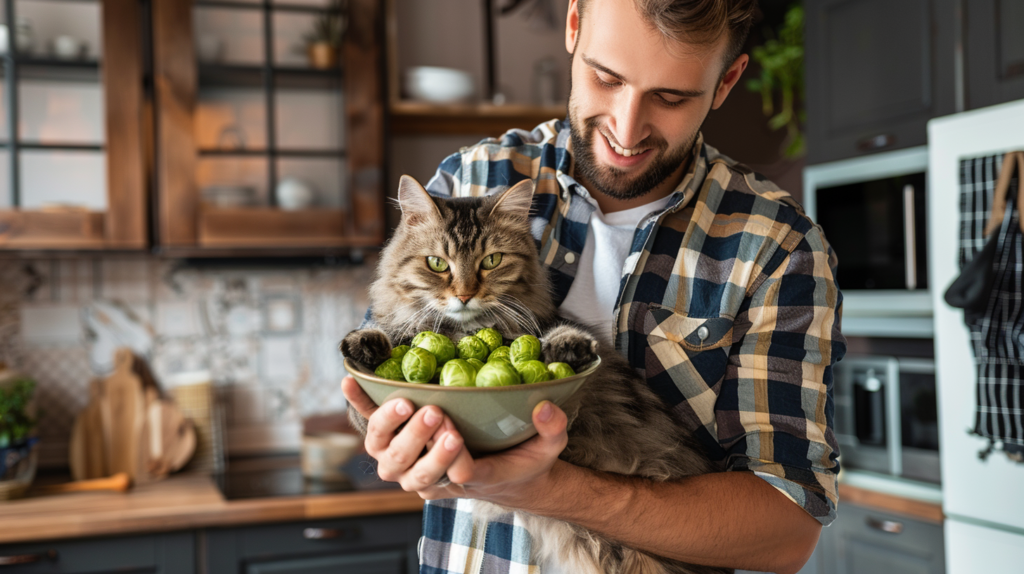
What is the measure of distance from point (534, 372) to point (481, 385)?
65 mm

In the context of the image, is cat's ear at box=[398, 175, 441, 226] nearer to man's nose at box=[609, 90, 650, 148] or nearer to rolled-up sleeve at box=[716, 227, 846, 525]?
man's nose at box=[609, 90, 650, 148]

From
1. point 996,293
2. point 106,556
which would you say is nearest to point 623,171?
point 996,293

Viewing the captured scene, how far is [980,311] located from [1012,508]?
591 mm

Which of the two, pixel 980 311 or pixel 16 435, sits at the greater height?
pixel 980 311

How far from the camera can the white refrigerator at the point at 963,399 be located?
2.09 meters

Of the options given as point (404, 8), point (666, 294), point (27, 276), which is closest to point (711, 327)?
point (666, 294)

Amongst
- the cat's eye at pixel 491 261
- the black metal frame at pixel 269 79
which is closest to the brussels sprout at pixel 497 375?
the cat's eye at pixel 491 261

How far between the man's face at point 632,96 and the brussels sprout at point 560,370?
0.51m

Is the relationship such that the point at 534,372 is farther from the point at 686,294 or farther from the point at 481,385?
the point at 686,294

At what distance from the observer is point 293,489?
2.57 m

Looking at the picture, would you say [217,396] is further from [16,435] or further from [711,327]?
[711,327]

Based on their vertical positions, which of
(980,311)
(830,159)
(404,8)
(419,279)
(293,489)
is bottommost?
(293,489)

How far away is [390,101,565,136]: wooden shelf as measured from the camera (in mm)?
2924

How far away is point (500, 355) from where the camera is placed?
0.89 m
